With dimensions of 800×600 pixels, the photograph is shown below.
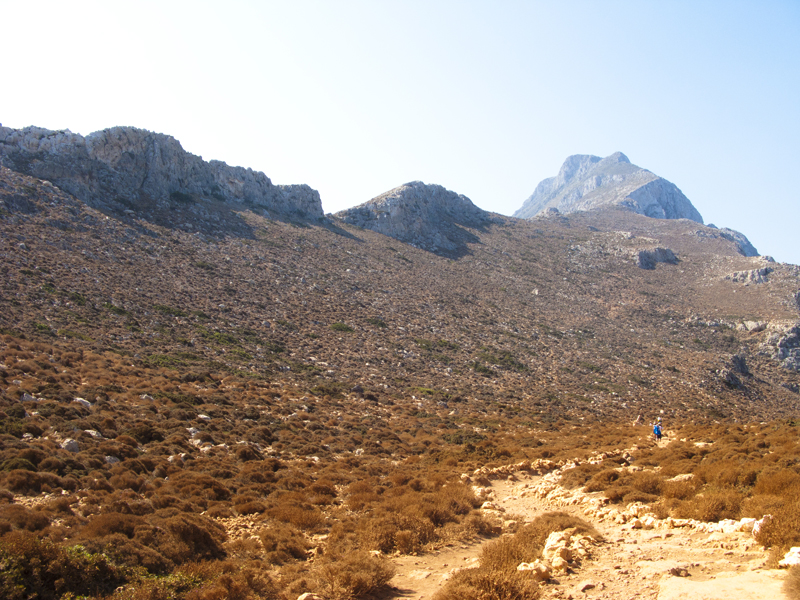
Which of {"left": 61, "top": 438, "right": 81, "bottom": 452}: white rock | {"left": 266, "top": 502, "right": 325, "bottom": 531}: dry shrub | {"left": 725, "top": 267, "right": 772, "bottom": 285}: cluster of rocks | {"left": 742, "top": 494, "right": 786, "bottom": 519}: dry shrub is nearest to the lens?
{"left": 742, "top": 494, "right": 786, "bottom": 519}: dry shrub

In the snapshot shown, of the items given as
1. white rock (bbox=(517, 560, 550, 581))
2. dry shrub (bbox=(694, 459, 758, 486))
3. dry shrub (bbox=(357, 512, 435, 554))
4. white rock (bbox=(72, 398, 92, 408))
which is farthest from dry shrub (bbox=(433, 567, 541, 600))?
white rock (bbox=(72, 398, 92, 408))

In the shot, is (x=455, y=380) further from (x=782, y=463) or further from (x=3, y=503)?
(x=3, y=503)

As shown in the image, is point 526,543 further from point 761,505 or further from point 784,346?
point 784,346

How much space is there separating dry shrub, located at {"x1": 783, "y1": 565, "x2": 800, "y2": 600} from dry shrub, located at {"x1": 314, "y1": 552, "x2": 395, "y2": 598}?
20.7 ft

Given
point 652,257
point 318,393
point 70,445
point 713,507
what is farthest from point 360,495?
point 652,257

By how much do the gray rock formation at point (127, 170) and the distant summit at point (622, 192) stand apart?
108821mm

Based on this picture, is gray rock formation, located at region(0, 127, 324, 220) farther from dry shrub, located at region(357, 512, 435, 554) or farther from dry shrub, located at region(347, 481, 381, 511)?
dry shrub, located at region(357, 512, 435, 554)

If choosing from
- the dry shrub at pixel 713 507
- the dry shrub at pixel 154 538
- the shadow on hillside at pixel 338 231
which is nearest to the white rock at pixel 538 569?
the dry shrub at pixel 713 507

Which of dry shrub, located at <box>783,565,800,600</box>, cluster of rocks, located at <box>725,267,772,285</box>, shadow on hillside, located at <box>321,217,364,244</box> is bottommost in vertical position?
dry shrub, located at <box>783,565,800,600</box>

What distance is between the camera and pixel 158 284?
37.6 m

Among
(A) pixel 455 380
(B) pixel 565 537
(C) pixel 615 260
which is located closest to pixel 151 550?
(B) pixel 565 537

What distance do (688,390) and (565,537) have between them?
37204 mm

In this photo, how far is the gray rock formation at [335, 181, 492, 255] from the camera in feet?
254

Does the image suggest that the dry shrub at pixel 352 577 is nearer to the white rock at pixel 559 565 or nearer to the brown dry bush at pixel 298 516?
the brown dry bush at pixel 298 516
